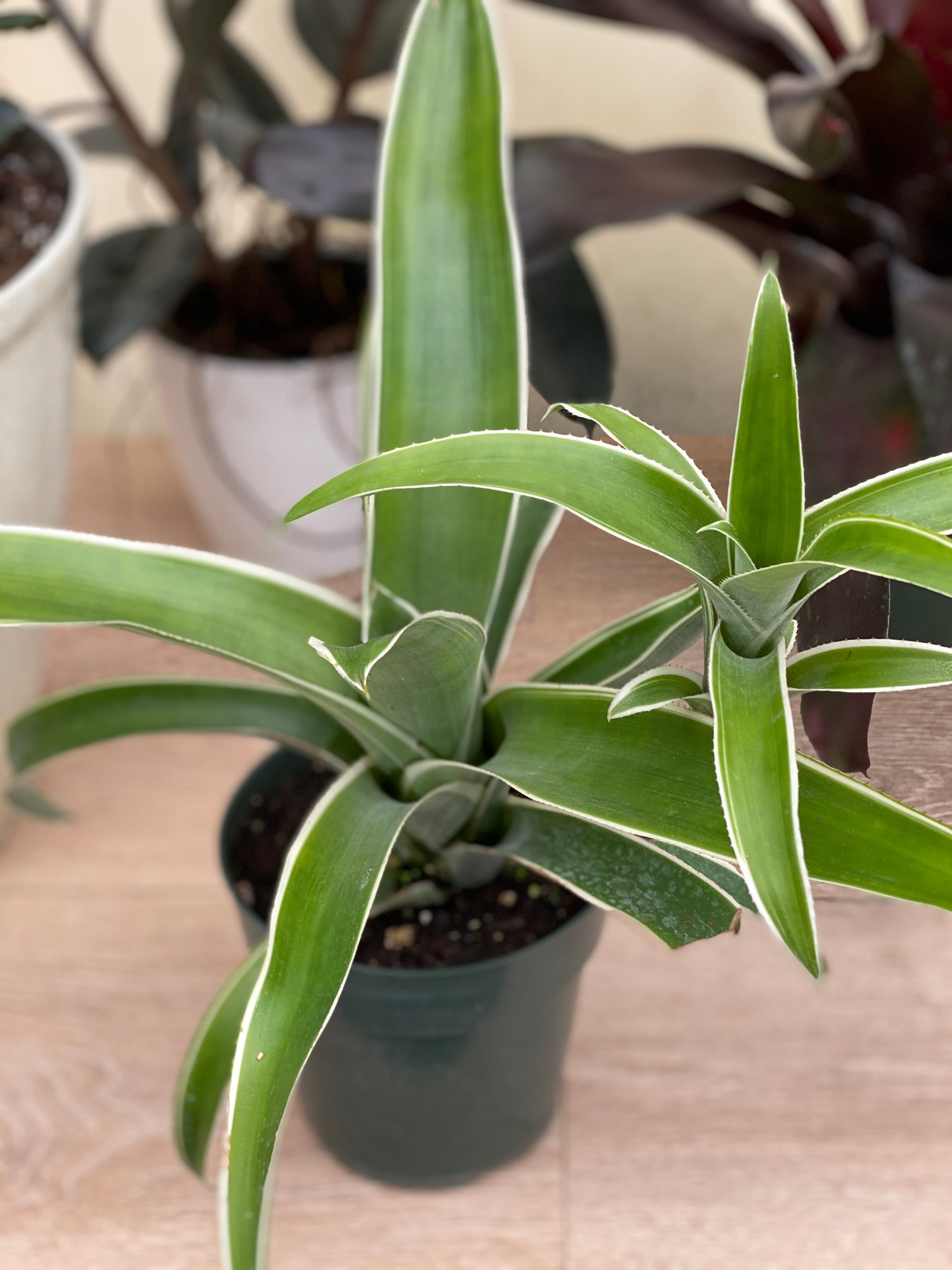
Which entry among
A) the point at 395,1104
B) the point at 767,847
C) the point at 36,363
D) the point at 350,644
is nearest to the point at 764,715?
the point at 767,847

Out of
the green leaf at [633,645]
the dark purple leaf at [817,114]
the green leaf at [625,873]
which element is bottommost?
the green leaf at [625,873]

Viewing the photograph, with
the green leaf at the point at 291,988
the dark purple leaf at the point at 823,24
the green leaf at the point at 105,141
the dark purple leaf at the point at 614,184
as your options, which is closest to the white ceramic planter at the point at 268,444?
the green leaf at the point at 105,141

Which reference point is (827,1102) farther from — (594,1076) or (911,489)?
(911,489)

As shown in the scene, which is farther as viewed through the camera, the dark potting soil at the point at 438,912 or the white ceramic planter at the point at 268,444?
the white ceramic planter at the point at 268,444

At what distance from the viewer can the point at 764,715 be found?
0.31 meters

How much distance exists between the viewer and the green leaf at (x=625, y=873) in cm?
37

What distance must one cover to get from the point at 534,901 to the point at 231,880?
0.12 meters

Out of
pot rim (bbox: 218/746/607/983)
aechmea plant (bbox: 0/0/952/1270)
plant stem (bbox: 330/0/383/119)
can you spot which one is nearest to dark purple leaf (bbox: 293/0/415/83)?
plant stem (bbox: 330/0/383/119)

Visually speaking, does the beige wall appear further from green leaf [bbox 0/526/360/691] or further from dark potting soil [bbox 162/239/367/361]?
green leaf [bbox 0/526/360/691]

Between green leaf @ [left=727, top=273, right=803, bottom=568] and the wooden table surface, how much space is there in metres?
0.08

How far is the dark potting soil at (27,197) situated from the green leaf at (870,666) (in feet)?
1.46

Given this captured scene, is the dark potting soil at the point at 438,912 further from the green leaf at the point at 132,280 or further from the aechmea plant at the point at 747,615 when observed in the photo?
the green leaf at the point at 132,280

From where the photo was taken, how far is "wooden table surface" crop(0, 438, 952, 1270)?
516mm

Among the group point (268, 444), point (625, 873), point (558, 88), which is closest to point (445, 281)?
point (625, 873)
